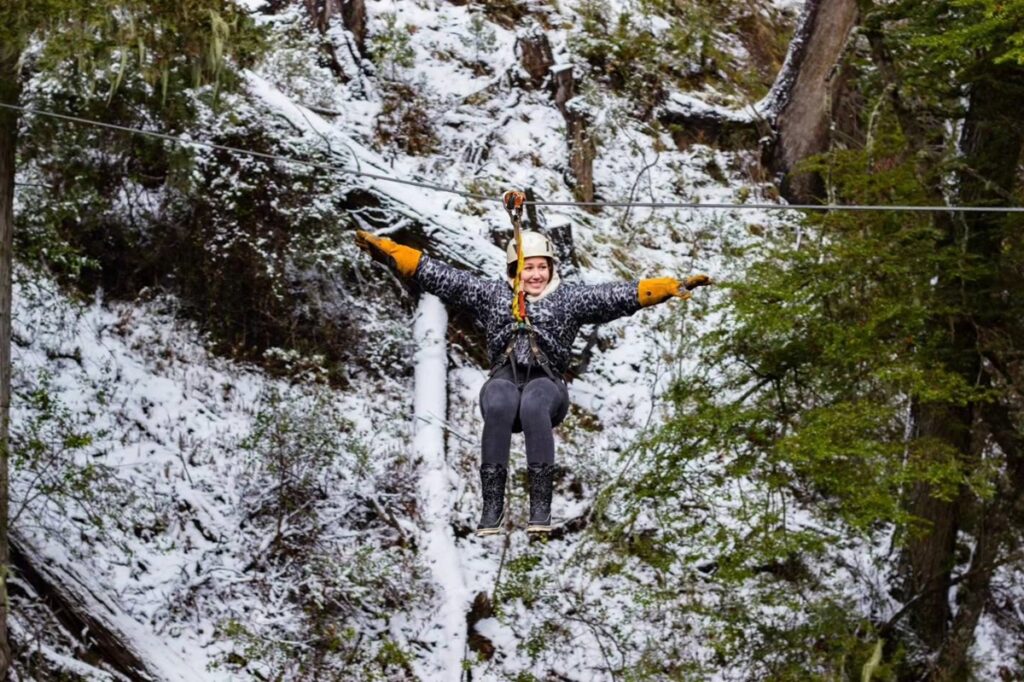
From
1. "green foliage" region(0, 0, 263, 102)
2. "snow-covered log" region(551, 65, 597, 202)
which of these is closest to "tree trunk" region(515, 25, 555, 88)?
"snow-covered log" region(551, 65, 597, 202)

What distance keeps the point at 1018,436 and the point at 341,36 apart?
8.76 metres

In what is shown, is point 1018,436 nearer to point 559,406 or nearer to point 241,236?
point 559,406

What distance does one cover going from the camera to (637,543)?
35.5ft

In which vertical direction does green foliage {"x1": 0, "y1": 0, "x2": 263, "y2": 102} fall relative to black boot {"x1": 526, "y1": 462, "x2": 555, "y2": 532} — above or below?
above

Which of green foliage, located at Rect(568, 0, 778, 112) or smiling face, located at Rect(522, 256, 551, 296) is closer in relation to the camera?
smiling face, located at Rect(522, 256, 551, 296)

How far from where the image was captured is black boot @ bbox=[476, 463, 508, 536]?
6.32 m

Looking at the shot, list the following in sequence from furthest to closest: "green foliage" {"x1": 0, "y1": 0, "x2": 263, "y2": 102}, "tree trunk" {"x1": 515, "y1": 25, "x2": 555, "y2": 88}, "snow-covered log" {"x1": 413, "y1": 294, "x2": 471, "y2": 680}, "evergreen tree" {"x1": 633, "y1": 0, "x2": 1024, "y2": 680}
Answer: "tree trunk" {"x1": 515, "y1": 25, "x2": 555, "y2": 88} → "snow-covered log" {"x1": 413, "y1": 294, "x2": 471, "y2": 680} → "evergreen tree" {"x1": 633, "y1": 0, "x2": 1024, "y2": 680} → "green foliage" {"x1": 0, "y1": 0, "x2": 263, "y2": 102}

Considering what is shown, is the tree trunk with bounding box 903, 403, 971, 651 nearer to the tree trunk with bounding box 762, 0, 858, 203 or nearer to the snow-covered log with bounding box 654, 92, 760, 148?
the tree trunk with bounding box 762, 0, 858, 203

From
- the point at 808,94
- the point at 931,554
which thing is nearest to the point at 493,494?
the point at 931,554

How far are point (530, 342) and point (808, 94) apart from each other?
1007 cm

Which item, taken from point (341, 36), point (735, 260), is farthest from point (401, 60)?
point (735, 260)

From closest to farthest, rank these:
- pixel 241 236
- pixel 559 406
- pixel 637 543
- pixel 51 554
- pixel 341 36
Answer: pixel 559 406 < pixel 51 554 < pixel 637 543 < pixel 241 236 < pixel 341 36

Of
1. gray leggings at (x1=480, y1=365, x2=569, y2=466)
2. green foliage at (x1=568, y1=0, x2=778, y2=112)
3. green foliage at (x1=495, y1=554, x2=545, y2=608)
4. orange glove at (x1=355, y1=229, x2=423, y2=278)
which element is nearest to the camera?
gray leggings at (x1=480, y1=365, x2=569, y2=466)

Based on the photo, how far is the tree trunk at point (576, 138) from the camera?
1427 centimetres
